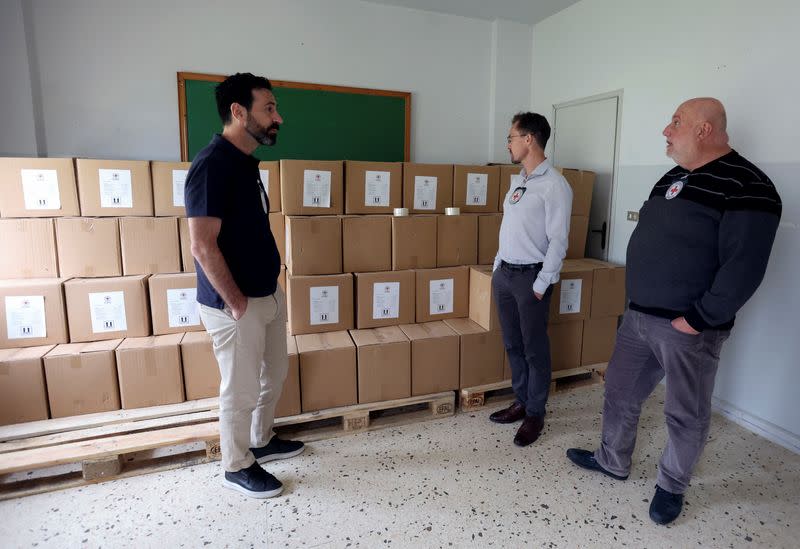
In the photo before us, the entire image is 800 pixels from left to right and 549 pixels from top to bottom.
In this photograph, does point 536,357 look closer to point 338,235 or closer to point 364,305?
point 364,305

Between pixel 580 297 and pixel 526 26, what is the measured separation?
2470 millimetres

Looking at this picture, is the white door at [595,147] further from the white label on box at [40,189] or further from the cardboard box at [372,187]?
the white label on box at [40,189]

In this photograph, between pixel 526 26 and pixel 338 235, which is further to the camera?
pixel 526 26

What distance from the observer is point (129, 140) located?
3004 mm

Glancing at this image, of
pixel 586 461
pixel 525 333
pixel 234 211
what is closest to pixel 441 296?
pixel 525 333

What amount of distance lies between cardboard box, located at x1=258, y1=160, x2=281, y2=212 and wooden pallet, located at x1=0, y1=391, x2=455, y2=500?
1109 millimetres

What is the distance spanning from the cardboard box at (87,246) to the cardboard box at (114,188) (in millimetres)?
66

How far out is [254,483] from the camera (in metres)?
1.84

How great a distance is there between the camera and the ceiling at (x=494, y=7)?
334 centimetres

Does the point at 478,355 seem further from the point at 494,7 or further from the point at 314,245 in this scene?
the point at 494,7

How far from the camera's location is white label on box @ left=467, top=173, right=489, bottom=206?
284 cm

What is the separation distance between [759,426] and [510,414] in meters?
1.27

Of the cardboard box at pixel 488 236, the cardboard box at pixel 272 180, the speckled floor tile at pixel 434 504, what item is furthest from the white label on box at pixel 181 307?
the cardboard box at pixel 488 236

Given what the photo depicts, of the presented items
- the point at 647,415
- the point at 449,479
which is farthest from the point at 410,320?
the point at 647,415
